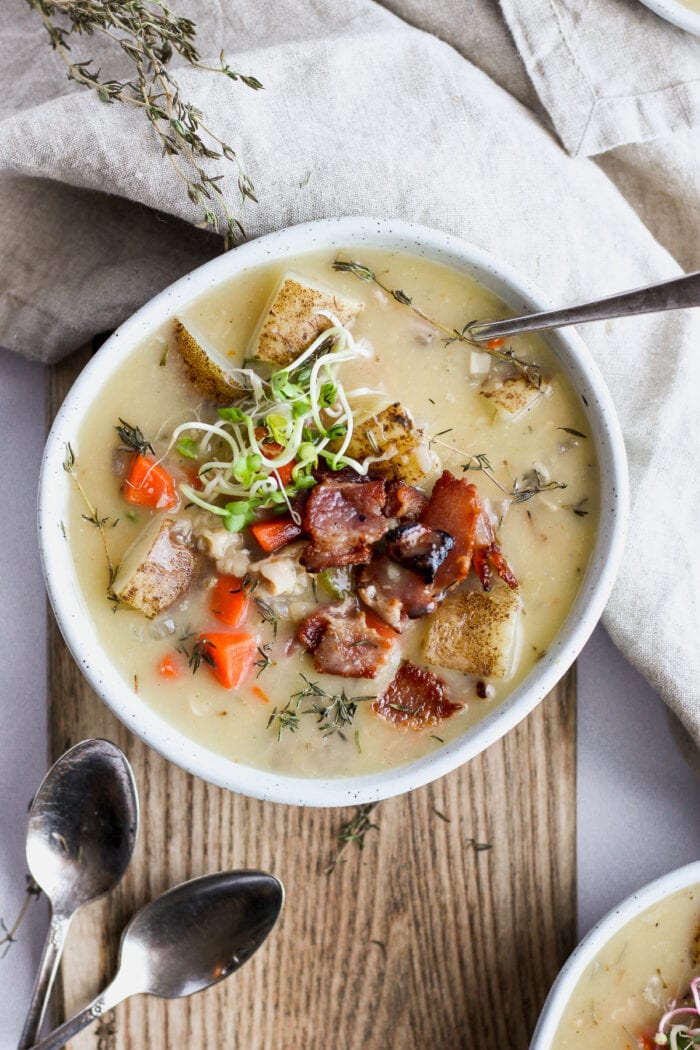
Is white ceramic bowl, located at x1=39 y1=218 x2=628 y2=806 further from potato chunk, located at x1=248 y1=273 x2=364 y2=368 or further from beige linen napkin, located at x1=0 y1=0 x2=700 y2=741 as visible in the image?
beige linen napkin, located at x1=0 y1=0 x2=700 y2=741

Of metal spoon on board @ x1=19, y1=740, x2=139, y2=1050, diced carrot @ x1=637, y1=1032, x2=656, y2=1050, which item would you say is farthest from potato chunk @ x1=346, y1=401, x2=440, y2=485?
diced carrot @ x1=637, y1=1032, x2=656, y2=1050

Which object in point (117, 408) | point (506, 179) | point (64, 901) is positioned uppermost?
point (506, 179)

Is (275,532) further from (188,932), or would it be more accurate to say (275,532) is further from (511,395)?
(188,932)

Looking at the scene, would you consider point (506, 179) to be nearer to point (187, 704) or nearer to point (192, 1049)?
point (187, 704)

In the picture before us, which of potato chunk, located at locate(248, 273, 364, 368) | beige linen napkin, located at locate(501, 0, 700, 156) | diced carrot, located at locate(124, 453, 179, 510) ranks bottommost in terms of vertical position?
diced carrot, located at locate(124, 453, 179, 510)

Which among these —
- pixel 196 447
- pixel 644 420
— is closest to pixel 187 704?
pixel 196 447

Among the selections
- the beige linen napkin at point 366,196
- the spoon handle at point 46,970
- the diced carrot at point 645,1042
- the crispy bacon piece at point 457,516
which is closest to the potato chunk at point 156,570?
the crispy bacon piece at point 457,516
